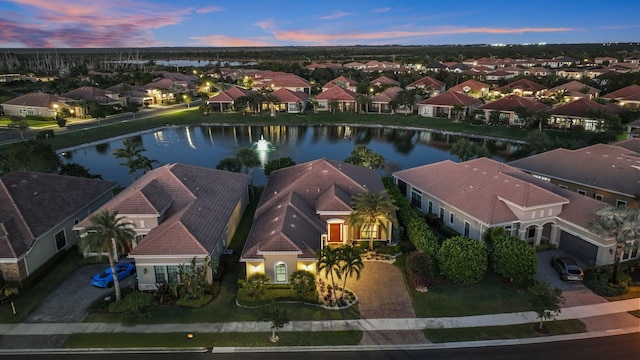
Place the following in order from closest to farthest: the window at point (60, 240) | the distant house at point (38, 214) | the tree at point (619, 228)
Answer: the tree at point (619, 228) → the distant house at point (38, 214) → the window at point (60, 240)

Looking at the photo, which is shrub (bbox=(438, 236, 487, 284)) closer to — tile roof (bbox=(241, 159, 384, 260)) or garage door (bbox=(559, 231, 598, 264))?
tile roof (bbox=(241, 159, 384, 260))

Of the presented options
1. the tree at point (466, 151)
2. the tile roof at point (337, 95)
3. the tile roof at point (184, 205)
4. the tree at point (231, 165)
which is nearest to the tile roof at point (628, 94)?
the tile roof at point (337, 95)

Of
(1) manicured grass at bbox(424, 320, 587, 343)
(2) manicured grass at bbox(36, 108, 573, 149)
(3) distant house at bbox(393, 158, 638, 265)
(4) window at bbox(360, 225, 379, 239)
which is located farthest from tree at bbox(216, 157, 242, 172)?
(2) manicured grass at bbox(36, 108, 573, 149)

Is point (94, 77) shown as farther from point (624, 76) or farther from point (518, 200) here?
point (624, 76)

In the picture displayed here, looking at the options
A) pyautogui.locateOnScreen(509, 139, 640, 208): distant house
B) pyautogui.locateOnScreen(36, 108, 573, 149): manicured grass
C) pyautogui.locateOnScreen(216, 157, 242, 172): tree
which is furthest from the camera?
pyautogui.locateOnScreen(36, 108, 573, 149): manicured grass

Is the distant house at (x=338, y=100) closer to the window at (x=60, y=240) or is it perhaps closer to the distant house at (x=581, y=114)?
the distant house at (x=581, y=114)

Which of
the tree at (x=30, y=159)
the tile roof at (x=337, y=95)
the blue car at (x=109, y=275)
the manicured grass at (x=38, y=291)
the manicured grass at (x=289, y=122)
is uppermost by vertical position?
the tile roof at (x=337, y=95)
